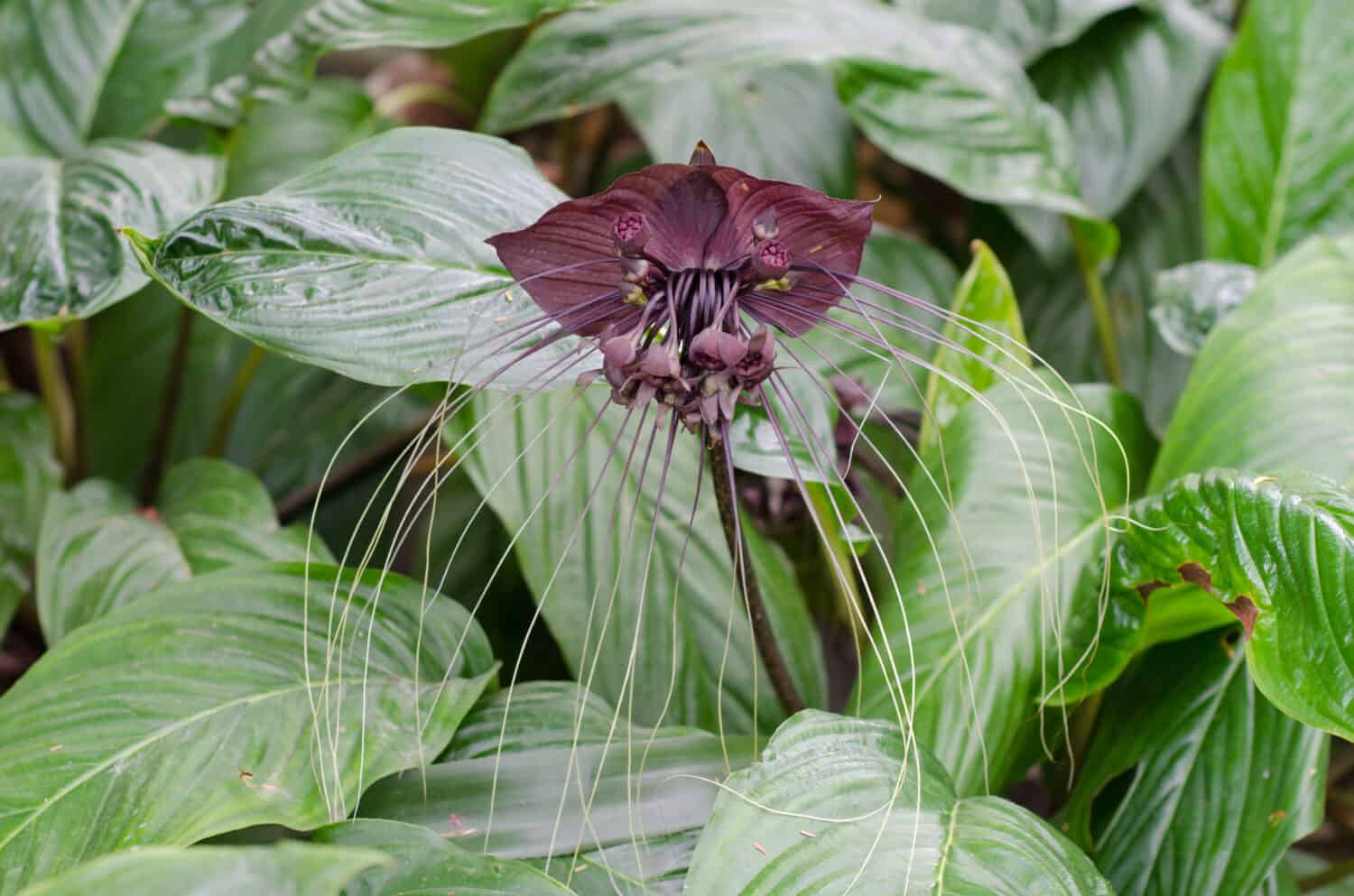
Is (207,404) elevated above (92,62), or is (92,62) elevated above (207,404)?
(92,62)

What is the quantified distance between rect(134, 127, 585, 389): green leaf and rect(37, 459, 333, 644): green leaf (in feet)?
0.81

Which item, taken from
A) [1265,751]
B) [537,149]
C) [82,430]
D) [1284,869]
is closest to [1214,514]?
[1265,751]

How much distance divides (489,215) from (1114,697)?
62 centimetres

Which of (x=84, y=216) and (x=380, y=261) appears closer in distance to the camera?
(x=380, y=261)

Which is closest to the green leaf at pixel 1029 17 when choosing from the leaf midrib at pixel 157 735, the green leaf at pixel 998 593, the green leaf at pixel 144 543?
the green leaf at pixel 998 593

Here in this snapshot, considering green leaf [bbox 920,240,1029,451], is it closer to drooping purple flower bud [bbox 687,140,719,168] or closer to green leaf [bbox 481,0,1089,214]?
green leaf [bbox 481,0,1089,214]

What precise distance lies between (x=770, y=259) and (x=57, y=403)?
1.00 meters

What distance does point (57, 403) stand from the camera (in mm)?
1240

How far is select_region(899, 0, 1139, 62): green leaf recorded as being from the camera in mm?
1288

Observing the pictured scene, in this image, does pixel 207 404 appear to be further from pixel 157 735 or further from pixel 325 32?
pixel 157 735

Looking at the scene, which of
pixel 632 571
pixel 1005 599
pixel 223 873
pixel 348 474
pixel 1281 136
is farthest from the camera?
pixel 348 474

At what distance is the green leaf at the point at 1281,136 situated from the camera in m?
1.13

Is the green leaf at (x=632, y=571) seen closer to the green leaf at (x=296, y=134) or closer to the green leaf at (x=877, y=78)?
the green leaf at (x=877, y=78)

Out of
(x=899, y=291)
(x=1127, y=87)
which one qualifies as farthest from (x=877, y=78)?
(x=1127, y=87)
